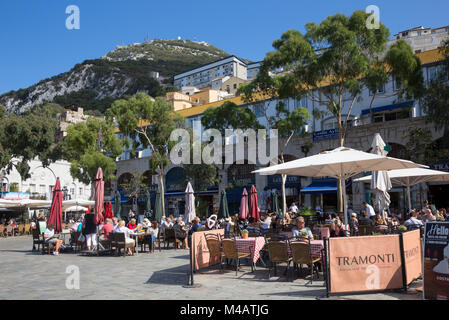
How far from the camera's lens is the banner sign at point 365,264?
6328 mm

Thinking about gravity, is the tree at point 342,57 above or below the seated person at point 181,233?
above

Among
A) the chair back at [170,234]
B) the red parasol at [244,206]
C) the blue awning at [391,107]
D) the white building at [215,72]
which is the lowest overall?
the chair back at [170,234]

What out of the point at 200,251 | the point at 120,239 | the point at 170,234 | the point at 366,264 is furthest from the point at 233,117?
the point at 366,264

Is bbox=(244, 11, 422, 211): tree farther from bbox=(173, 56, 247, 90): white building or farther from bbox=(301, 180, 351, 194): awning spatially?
bbox=(173, 56, 247, 90): white building

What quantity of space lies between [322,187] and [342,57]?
1016cm

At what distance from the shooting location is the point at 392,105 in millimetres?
28609

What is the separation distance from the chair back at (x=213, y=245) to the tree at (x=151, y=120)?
23.8 m

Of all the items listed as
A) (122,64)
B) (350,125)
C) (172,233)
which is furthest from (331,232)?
(122,64)

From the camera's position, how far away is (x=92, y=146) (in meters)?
36.2

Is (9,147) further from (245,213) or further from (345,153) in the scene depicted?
(345,153)

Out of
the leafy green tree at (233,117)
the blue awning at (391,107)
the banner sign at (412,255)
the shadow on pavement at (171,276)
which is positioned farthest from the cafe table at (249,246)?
the blue awning at (391,107)

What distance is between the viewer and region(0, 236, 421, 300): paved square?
22.3ft

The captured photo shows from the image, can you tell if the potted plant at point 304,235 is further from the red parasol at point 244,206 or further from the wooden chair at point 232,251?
the red parasol at point 244,206
